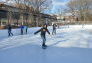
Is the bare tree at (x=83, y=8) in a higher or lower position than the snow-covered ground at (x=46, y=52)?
higher

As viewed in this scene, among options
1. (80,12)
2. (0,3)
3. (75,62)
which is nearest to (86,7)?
(80,12)

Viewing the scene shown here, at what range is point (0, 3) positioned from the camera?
119 ft

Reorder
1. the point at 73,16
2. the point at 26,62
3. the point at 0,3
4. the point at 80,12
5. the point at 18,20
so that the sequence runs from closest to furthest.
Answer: the point at 26,62 < the point at 0,3 < the point at 18,20 < the point at 80,12 < the point at 73,16

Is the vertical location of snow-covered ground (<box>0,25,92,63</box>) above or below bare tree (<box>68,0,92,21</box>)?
below

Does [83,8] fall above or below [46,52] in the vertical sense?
above

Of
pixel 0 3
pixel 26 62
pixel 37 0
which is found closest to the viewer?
pixel 26 62

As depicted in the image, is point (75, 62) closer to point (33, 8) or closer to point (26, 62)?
point (26, 62)

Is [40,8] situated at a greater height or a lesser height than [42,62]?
greater

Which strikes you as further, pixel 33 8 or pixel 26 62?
pixel 33 8

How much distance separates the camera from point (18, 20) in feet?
138

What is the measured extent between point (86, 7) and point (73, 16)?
7.40 m

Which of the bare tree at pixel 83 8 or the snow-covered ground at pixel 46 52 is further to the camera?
the bare tree at pixel 83 8

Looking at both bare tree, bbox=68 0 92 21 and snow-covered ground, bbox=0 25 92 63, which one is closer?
snow-covered ground, bbox=0 25 92 63

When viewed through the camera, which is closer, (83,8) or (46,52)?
(46,52)
